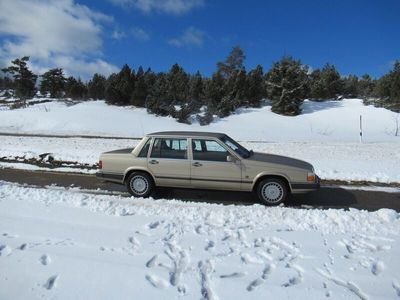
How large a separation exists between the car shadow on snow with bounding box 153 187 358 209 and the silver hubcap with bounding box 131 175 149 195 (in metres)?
0.32

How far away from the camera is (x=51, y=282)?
447 centimetres

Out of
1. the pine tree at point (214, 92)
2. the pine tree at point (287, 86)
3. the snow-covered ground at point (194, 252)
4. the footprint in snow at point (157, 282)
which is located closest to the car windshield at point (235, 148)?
the snow-covered ground at point (194, 252)

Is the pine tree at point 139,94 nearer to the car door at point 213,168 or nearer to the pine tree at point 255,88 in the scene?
the pine tree at point 255,88

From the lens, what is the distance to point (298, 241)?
5664mm

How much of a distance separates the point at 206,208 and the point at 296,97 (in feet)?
96.8

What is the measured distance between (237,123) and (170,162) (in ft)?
75.1

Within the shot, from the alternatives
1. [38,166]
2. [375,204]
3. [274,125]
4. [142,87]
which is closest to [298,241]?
[375,204]

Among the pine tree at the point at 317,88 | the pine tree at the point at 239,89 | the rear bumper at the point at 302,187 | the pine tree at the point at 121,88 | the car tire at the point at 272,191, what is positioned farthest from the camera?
the pine tree at the point at 317,88

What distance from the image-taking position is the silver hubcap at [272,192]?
783 centimetres

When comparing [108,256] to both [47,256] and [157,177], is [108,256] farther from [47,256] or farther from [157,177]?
[157,177]

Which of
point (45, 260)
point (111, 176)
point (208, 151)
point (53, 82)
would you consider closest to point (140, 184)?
point (111, 176)

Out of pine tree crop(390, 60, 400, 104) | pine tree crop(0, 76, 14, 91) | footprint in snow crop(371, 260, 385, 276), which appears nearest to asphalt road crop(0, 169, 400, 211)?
footprint in snow crop(371, 260, 385, 276)

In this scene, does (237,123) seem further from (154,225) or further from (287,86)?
(154,225)

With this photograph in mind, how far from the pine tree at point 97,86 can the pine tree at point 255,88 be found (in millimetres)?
17356
